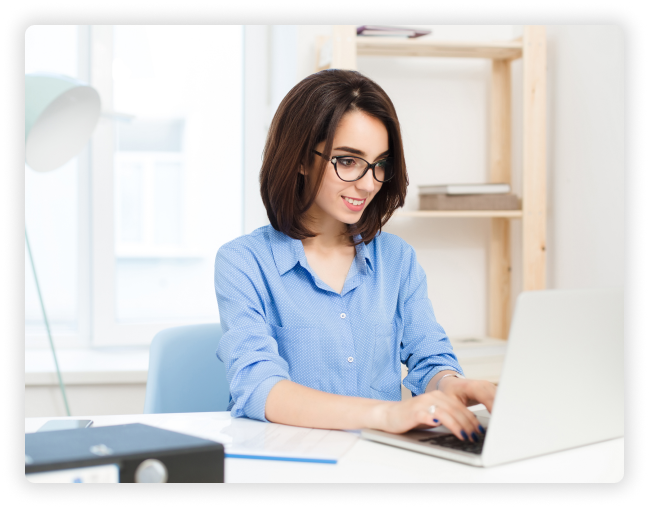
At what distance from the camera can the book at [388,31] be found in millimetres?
2246

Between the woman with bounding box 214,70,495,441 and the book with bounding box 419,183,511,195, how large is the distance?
916 mm

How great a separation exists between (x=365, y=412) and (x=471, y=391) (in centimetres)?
23

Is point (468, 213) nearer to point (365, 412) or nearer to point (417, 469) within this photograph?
point (365, 412)

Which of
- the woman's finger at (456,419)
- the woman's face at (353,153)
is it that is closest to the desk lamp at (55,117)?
the woman's face at (353,153)

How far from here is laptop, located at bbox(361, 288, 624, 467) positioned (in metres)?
0.80

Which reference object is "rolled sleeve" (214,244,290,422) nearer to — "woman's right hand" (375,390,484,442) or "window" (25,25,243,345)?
"woman's right hand" (375,390,484,442)

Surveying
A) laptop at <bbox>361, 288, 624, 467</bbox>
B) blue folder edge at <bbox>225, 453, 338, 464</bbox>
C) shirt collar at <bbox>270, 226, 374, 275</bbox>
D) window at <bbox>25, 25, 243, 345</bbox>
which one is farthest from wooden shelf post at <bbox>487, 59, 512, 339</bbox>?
blue folder edge at <bbox>225, 453, 338, 464</bbox>

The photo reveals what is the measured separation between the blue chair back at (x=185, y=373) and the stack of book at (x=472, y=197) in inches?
43.9

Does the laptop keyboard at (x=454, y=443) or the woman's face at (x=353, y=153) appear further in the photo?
the woman's face at (x=353, y=153)

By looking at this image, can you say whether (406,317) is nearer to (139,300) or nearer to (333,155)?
(333,155)

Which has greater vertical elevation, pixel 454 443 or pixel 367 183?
pixel 367 183

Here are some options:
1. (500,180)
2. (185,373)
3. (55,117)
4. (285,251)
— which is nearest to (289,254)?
(285,251)

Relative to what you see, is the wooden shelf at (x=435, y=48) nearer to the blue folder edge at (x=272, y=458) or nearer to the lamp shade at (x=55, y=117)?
the lamp shade at (x=55, y=117)

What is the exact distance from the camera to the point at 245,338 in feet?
3.81
